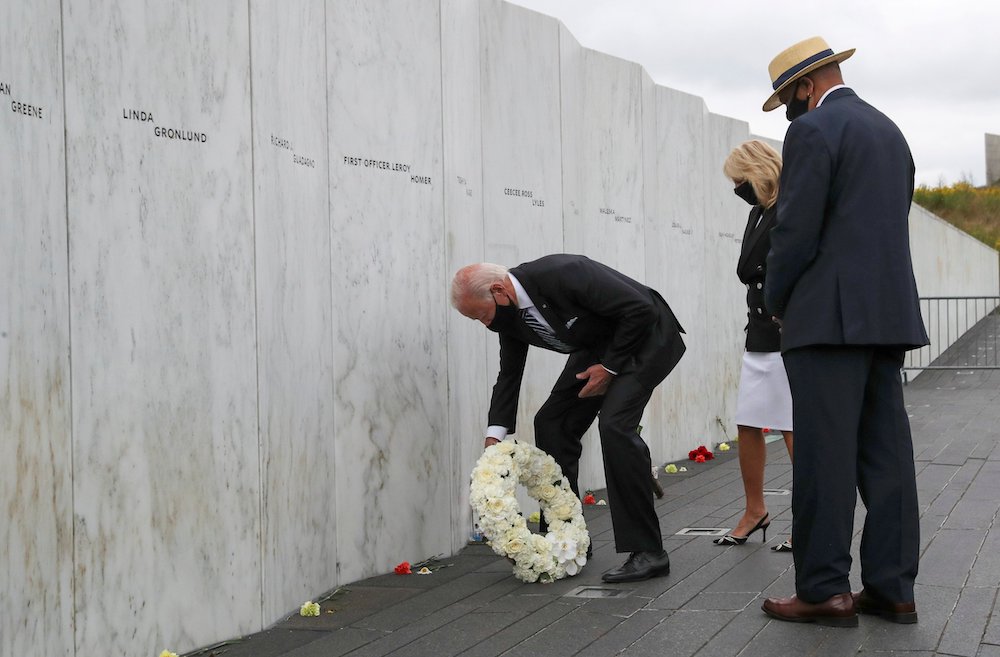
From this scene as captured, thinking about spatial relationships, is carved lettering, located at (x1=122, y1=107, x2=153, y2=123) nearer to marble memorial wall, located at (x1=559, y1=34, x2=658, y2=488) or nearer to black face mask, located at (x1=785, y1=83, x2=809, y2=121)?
black face mask, located at (x1=785, y1=83, x2=809, y2=121)

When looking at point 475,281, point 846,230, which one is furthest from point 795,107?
Result: point 475,281

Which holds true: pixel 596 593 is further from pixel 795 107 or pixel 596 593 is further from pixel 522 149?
pixel 522 149

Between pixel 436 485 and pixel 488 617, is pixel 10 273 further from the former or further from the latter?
Answer: pixel 436 485

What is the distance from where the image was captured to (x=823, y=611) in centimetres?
458

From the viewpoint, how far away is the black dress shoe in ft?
18.3

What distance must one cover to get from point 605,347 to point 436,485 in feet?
4.31

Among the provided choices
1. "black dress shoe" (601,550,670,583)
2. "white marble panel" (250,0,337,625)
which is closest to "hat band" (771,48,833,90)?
"white marble panel" (250,0,337,625)

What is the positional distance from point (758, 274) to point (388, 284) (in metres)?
1.88

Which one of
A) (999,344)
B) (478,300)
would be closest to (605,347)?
(478,300)

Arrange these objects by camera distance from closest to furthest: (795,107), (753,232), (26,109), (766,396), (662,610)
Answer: (26,109)
(795,107)
(662,610)
(753,232)
(766,396)

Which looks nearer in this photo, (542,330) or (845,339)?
(845,339)

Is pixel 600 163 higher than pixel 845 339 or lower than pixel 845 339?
higher

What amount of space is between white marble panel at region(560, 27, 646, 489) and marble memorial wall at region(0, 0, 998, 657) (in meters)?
0.50

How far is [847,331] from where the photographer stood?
175 inches
